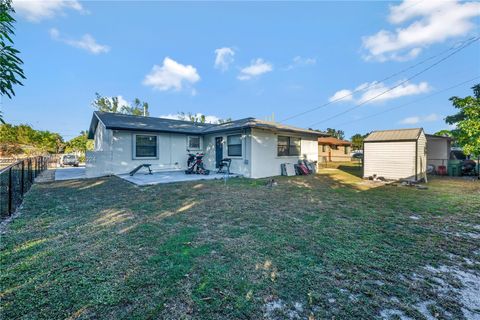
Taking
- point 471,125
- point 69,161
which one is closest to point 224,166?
point 471,125

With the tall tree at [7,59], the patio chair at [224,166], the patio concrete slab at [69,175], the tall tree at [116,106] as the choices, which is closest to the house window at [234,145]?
the patio chair at [224,166]

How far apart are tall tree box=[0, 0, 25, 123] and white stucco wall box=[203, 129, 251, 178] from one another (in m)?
8.41

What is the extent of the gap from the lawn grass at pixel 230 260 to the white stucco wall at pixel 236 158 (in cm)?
540

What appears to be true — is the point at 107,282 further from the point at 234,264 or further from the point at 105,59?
the point at 105,59

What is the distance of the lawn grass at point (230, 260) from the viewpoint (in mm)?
1710

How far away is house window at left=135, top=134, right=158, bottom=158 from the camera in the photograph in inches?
436

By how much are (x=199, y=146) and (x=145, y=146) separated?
127 inches

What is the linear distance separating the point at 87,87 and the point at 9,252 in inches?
1148

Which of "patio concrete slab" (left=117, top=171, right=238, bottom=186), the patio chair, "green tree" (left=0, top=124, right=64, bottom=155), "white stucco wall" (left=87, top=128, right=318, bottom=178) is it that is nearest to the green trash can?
"white stucco wall" (left=87, top=128, right=318, bottom=178)

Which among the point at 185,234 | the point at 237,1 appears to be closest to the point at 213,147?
the point at 237,1

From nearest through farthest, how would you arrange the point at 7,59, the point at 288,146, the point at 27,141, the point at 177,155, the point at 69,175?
the point at 7,59
the point at 69,175
the point at 288,146
the point at 177,155
the point at 27,141

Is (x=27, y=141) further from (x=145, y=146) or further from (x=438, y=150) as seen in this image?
(x=438, y=150)

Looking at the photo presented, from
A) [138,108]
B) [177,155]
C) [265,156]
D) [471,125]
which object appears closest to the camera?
[471,125]

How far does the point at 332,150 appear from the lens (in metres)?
26.1
